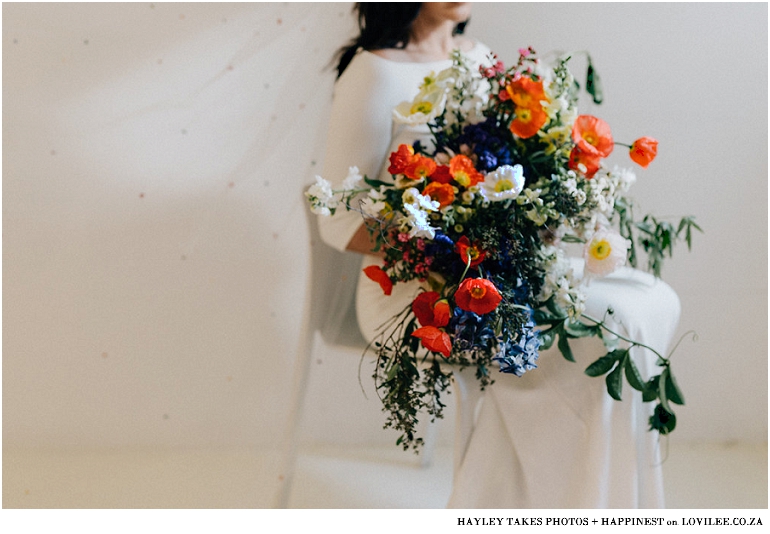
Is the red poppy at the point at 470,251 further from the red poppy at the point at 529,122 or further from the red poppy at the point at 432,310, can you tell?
the red poppy at the point at 529,122

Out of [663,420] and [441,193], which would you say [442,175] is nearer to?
[441,193]

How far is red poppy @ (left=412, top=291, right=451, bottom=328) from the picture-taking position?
922mm

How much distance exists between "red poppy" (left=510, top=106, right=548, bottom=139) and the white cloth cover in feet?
0.96

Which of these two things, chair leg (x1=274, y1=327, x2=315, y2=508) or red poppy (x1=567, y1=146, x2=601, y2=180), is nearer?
red poppy (x1=567, y1=146, x2=601, y2=180)

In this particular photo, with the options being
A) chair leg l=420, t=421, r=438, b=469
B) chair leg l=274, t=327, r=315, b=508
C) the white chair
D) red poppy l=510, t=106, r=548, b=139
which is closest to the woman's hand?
the white chair

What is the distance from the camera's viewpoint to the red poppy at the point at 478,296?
86 cm

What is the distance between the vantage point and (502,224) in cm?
98

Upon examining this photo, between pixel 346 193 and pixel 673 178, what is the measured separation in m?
1.02

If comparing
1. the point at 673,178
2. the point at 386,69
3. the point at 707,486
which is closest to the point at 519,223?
the point at 386,69

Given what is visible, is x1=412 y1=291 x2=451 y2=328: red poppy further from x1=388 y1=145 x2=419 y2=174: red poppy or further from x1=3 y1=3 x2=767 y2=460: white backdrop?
x1=3 y1=3 x2=767 y2=460: white backdrop

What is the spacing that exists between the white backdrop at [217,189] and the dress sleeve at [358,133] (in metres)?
0.42

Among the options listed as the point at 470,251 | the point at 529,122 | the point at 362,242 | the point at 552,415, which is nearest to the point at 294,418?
the point at 362,242

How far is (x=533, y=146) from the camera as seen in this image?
107cm

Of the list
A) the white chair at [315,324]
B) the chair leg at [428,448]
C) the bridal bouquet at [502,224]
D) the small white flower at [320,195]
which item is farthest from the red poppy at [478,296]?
the chair leg at [428,448]
